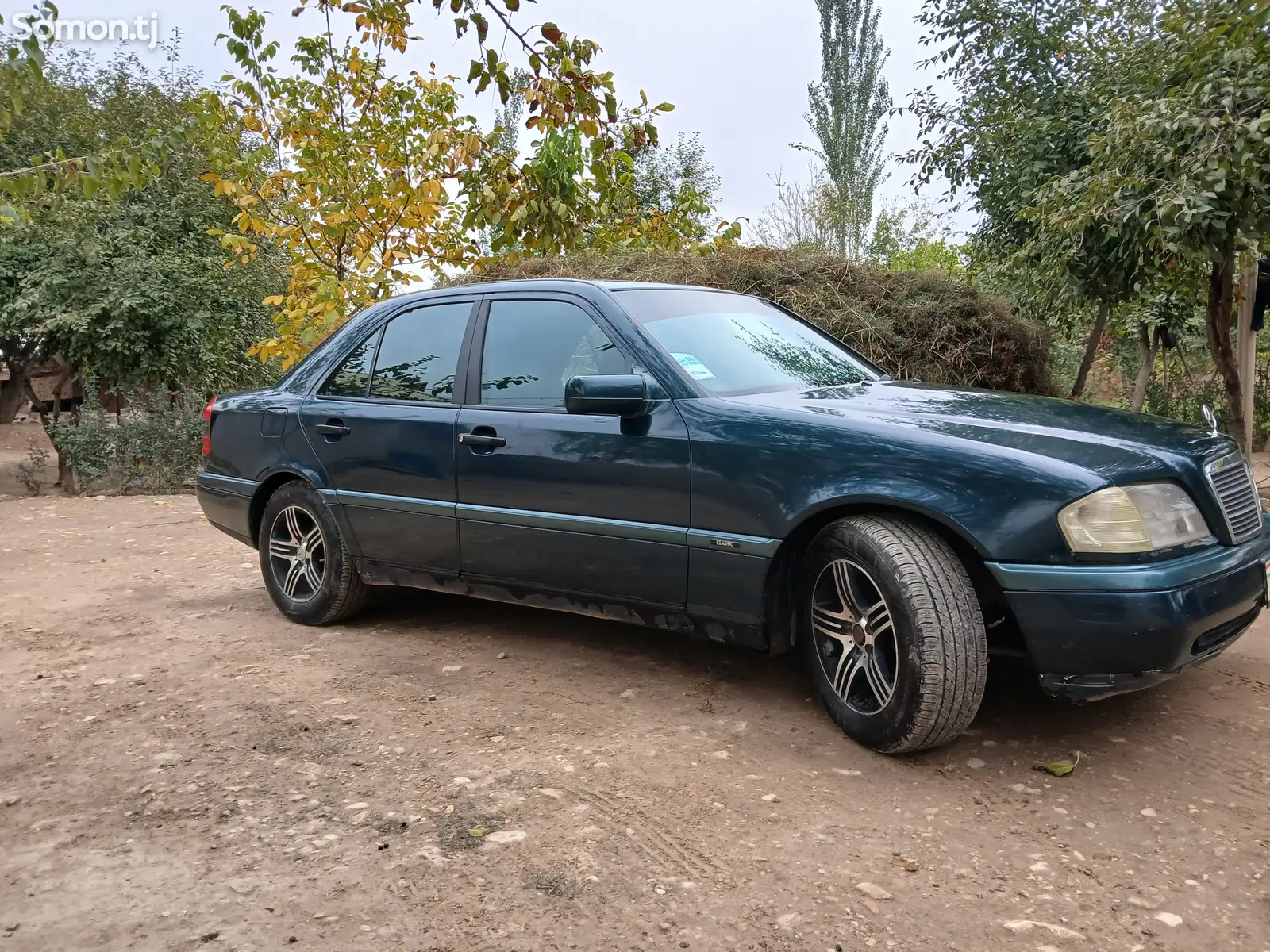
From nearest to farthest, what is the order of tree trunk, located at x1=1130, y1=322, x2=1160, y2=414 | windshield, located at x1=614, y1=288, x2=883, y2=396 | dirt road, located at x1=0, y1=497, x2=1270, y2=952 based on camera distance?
dirt road, located at x1=0, y1=497, x2=1270, y2=952, windshield, located at x1=614, y1=288, x2=883, y2=396, tree trunk, located at x1=1130, y1=322, x2=1160, y2=414

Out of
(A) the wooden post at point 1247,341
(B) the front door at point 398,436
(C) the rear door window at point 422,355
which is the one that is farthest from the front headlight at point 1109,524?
(A) the wooden post at point 1247,341

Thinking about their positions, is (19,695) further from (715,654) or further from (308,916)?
(715,654)

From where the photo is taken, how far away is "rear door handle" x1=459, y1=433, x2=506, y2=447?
13.8ft

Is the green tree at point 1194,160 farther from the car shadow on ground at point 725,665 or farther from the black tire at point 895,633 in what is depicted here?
the black tire at point 895,633

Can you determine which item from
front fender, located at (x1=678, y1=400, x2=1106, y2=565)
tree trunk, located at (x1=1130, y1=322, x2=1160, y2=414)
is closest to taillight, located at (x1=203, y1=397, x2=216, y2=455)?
front fender, located at (x1=678, y1=400, x2=1106, y2=565)

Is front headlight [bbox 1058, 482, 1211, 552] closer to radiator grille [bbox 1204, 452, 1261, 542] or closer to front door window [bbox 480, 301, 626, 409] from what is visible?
radiator grille [bbox 1204, 452, 1261, 542]

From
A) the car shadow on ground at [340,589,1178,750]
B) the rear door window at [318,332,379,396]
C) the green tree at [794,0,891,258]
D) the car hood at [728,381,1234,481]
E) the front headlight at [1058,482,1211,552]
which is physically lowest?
the car shadow on ground at [340,589,1178,750]

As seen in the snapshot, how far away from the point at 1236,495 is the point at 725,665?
2071 mm

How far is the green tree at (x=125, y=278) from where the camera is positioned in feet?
40.0

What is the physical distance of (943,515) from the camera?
315 cm

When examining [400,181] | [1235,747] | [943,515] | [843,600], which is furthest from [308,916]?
[400,181]

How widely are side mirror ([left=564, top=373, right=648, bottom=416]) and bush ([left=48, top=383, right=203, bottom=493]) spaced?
9.38m

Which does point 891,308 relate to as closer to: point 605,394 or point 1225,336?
point 1225,336

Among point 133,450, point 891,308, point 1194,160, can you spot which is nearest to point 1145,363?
point 891,308
